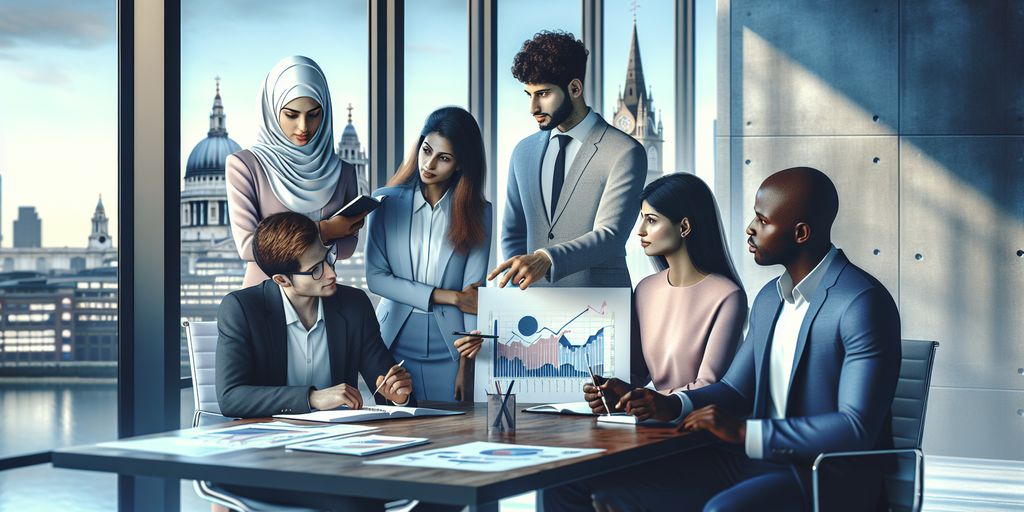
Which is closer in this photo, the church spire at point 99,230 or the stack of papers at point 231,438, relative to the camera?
the stack of papers at point 231,438

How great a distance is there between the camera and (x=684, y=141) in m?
8.15

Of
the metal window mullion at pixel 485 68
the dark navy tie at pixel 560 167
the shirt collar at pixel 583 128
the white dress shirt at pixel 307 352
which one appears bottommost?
the white dress shirt at pixel 307 352

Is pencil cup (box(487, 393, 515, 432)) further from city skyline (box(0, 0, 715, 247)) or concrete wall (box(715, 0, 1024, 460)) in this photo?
concrete wall (box(715, 0, 1024, 460))

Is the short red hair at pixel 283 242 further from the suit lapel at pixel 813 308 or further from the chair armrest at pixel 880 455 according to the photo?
the chair armrest at pixel 880 455

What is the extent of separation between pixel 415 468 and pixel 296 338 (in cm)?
114

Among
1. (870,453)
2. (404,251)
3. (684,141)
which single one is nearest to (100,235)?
(404,251)

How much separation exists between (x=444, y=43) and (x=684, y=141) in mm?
2559

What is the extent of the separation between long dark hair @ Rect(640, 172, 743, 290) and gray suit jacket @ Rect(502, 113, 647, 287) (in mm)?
224

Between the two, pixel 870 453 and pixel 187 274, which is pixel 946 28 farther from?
pixel 187 274

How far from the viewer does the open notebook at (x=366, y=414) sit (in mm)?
2666

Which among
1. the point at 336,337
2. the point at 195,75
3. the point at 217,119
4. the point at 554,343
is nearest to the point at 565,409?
the point at 554,343

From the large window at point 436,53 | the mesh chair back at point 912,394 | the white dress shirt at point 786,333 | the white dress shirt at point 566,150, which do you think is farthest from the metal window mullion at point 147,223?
the large window at point 436,53

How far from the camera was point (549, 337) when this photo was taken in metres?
3.15

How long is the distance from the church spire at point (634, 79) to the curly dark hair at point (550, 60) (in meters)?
4.33
